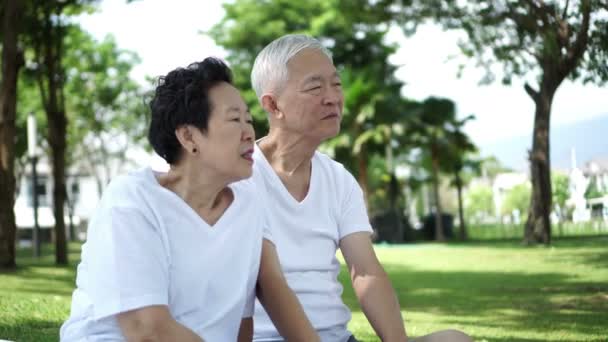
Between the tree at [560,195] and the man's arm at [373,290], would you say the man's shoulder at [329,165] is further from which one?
the tree at [560,195]

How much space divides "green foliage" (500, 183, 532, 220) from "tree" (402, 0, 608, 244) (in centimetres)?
820

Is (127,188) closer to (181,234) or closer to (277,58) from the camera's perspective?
(181,234)

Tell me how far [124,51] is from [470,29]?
66.2 feet

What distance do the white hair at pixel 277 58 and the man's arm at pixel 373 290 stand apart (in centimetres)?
59

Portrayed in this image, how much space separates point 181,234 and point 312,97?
0.99m

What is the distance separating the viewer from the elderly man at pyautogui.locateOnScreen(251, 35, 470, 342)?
3.34m

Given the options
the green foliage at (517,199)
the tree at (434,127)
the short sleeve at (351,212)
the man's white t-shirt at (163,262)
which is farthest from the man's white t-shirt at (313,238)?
the tree at (434,127)

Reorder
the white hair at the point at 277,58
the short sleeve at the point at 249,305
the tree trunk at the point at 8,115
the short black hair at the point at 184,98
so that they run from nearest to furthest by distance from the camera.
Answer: the short black hair at the point at 184,98
the short sleeve at the point at 249,305
the white hair at the point at 277,58
the tree trunk at the point at 8,115

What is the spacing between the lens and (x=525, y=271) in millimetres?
14906

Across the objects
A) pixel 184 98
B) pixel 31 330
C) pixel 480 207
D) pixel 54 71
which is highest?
A: pixel 54 71

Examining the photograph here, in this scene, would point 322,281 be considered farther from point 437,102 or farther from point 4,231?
point 437,102

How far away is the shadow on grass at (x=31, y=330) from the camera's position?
6160 mm

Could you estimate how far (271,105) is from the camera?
352cm

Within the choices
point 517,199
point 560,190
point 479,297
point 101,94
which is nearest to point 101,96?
point 101,94
